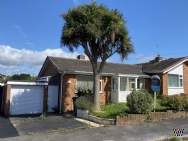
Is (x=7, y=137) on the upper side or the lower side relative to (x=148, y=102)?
lower

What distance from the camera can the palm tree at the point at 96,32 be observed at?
19469 mm

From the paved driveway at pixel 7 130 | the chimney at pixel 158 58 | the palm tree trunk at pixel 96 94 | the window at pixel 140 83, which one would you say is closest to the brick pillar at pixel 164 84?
the window at pixel 140 83

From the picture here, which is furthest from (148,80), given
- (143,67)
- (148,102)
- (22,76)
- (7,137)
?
(22,76)

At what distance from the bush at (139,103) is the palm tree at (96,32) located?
3242mm

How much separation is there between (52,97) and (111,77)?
583cm

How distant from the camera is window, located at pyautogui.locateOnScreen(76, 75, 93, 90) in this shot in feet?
80.1

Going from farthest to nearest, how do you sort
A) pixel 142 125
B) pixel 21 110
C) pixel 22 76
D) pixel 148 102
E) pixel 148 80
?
pixel 22 76
pixel 148 80
pixel 21 110
pixel 148 102
pixel 142 125

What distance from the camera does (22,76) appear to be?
49.5 metres

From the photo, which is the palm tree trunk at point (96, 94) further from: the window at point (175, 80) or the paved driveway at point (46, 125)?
the window at point (175, 80)

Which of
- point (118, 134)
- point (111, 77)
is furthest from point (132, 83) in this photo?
point (118, 134)

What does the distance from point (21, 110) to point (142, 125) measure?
10.0 m

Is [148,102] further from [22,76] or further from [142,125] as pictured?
[22,76]

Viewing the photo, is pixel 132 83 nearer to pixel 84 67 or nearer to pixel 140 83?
pixel 140 83

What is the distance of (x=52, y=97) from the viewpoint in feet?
77.6
